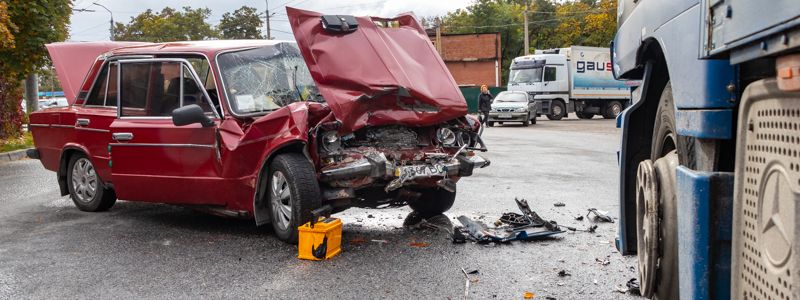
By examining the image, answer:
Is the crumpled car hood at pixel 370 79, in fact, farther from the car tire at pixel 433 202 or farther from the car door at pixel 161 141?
the car door at pixel 161 141

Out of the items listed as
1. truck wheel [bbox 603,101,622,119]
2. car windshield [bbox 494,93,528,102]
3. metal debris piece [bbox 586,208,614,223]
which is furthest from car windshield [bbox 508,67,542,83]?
metal debris piece [bbox 586,208,614,223]

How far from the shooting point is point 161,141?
711 cm

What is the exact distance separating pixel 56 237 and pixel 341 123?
9.57 ft

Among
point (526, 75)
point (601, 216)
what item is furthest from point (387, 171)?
point (526, 75)

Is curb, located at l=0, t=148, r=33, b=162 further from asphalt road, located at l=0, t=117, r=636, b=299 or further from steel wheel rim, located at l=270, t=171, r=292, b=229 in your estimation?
steel wheel rim, located at l=270, t=171, r=292, b=229

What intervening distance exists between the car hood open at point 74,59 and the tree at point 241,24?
73.0 metres

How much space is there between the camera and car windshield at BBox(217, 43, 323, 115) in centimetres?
690

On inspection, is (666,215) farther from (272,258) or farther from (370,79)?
(370,79)

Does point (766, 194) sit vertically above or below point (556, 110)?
above

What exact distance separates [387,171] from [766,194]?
4.28 meters

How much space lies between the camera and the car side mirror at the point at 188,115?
6.49 m

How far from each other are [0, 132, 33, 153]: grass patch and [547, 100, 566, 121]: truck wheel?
24256mm


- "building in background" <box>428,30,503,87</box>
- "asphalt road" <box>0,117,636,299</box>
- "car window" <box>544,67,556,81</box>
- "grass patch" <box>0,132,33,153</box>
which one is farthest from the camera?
"building in background" <box>428,30,503,87</box>

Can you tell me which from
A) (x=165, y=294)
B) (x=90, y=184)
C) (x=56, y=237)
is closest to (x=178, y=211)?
(x=90, y=184)
